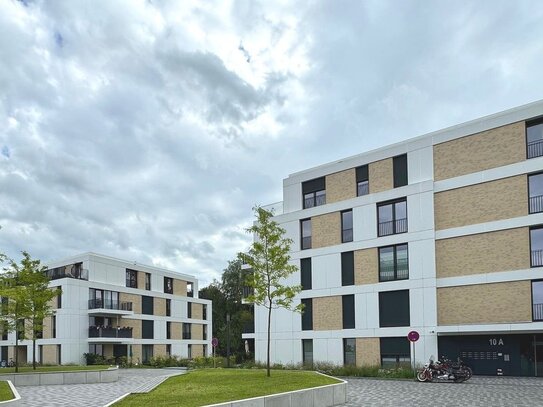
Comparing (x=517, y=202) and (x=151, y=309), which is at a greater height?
(x=517, y=202)

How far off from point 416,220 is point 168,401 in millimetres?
21992

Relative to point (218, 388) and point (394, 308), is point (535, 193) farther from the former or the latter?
point (218, 388)

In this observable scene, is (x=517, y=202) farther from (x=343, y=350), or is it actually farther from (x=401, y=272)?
(x=343, y=350)

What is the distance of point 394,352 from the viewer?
110ft

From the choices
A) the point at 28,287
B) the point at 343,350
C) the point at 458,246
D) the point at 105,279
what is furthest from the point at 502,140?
the point at 105,279

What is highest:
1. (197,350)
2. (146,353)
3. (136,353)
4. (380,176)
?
(380,176)

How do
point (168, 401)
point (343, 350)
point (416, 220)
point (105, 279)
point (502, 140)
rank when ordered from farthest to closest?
point (105, 279), point (343, 350), point (416, 220), point (502, 140), point (168, 401)

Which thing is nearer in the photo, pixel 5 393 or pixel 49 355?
pixel 5 393

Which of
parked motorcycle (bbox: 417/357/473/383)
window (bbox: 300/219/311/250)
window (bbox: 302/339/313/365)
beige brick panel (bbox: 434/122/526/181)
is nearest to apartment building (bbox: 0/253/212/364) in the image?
window (bbox: 302/339/313/365)

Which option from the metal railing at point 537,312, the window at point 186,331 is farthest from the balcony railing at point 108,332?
the metal railing at point 537,312

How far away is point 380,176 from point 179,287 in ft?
117

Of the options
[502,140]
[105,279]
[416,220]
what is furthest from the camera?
[105,279]

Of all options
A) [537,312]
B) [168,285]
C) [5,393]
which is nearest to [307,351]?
[537,312]

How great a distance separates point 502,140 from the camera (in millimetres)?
30844
